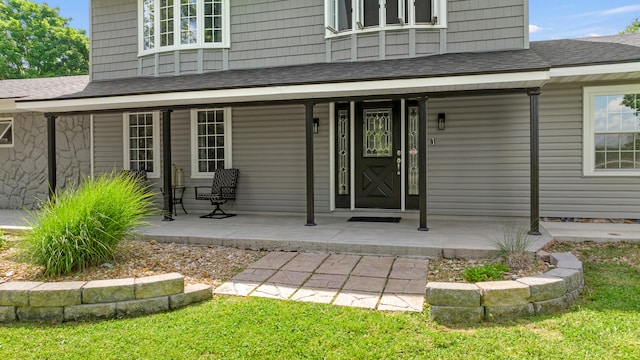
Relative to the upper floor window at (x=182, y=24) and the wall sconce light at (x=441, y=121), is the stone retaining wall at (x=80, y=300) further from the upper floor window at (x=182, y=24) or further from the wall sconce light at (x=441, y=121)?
the upper floor window at (x=182, y=24)

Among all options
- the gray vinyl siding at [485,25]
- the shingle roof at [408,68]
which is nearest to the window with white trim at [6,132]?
the shingle roof at [408,68]

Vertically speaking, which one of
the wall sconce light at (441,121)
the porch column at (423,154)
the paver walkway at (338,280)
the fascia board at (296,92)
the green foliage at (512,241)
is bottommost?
the paver walkway at (338,280)

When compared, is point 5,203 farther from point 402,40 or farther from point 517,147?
point 517,147

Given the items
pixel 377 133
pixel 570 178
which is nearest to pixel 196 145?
pixel 377 133

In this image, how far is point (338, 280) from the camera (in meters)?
4.05

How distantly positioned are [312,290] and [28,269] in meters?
2.82

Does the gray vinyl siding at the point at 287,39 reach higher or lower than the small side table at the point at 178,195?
higher

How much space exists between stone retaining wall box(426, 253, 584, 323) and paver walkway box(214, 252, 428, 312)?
27 cm

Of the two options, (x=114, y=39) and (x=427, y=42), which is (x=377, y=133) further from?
(x=114, y=39)

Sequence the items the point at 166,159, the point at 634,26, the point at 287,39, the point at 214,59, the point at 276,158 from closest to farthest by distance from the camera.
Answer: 1. the point at 166,159
2. the point at 287,39
3. the point at 276,158
4. the point at 214,59
5. the point at 634,26

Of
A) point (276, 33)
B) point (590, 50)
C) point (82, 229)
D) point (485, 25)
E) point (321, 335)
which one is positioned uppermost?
point (276, 33)

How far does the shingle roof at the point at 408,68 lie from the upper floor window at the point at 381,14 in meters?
0.64

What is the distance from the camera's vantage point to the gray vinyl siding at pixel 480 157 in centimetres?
682

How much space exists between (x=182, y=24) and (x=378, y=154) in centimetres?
467
